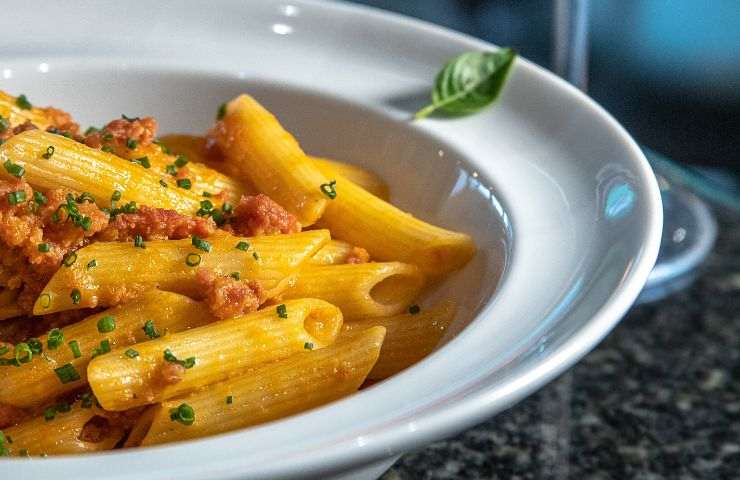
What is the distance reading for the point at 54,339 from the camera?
1.36 meters

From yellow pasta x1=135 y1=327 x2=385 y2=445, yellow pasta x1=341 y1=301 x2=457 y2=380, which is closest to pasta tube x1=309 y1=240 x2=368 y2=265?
yellow pasta x1=341 y1=301 x2=457 y2=380

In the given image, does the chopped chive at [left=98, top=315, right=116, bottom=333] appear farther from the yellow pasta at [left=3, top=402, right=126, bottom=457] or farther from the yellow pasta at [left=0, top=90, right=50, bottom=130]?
the yellow pasta at [left=0, top=90, right=50, bottom=130]

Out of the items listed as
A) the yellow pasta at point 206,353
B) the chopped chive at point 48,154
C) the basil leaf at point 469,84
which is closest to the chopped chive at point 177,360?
the yellow pasta at point 206,353

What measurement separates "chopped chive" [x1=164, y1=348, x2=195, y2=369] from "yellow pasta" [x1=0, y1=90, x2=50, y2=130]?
1.70 ft

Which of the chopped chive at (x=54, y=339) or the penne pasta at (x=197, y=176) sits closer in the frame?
the chopped chive at (x=54, y=339)

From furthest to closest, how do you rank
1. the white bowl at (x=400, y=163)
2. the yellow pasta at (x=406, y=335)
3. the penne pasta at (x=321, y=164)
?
1. the penne pasta at (x=321, y=164)
2. the yellow pasta at (x=406, y=335)
3. the white bowl at (x=400, y=163)

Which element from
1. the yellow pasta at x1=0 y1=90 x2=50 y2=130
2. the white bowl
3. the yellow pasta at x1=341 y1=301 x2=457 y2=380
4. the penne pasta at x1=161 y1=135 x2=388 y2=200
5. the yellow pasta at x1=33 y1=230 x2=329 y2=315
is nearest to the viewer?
the white bowl

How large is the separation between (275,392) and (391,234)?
1.30 feet

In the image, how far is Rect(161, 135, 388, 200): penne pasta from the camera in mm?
→ 1807

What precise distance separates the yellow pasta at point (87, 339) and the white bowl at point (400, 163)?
1.08 ft

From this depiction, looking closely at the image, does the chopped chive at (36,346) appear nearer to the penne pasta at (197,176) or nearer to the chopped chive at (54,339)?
the chopped chive at (54,339)

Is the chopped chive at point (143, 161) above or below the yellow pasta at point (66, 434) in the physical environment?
above

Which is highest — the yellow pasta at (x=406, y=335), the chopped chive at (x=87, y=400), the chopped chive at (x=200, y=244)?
the chopped chive at (x=200, y=244)

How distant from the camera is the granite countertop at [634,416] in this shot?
1.72m
